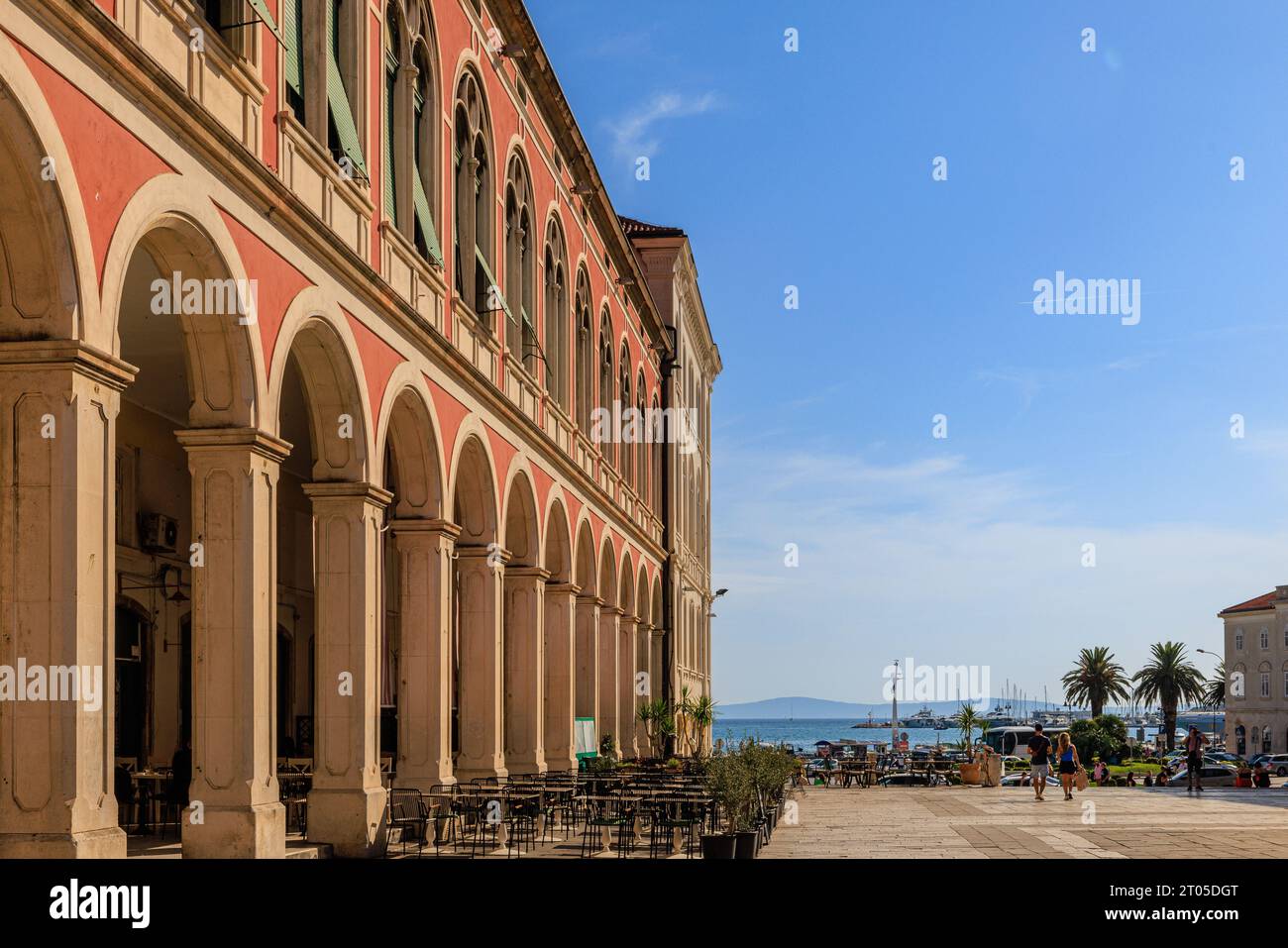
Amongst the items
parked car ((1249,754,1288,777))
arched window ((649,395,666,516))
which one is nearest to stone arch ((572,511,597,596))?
arched window ((649,395,666,516))

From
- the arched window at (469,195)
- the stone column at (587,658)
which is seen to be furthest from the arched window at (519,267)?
the stone column at (587,658)

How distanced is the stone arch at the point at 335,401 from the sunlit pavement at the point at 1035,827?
7.30 metres

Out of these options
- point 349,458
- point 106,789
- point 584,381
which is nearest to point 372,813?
point 349,458

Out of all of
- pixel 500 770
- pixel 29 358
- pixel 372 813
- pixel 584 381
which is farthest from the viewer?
pixel 584 381

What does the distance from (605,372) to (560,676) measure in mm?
11005

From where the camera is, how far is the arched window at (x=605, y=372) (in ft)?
132

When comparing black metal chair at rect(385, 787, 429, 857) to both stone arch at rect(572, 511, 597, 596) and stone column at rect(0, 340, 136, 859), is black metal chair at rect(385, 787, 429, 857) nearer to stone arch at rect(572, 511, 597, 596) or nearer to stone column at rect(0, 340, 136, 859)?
stone column at rect(0, 340, 136, 859)

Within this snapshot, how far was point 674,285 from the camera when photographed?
5769 cm

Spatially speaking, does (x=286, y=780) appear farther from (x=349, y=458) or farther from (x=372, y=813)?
(x=349, y=458)

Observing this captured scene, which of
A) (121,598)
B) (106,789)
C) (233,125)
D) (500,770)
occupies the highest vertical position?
(233,125)

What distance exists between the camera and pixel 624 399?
4534 centimetres

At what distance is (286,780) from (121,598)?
404 centimetres

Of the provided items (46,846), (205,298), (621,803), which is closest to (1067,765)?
(621,803)

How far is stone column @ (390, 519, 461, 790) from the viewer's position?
21.9 metres
